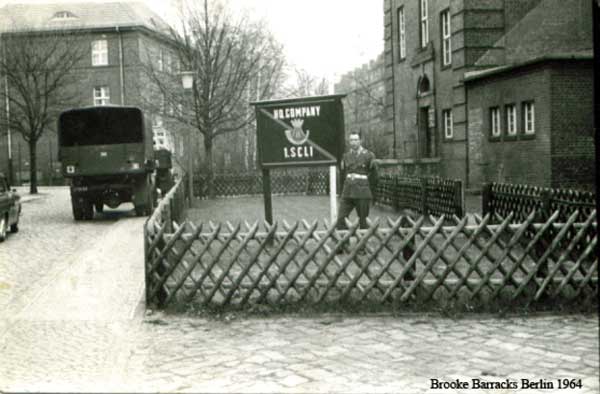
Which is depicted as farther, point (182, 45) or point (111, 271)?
point (182, 45)

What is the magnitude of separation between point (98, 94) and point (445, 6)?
106 ft

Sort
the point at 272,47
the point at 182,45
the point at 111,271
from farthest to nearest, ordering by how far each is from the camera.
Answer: the point at 272,47, the point at 182,45, the point at 111,271

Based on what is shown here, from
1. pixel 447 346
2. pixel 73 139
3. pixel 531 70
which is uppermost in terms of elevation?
pixel 531 70

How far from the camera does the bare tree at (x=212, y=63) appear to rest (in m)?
32.0

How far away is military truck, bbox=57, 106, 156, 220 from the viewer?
20328 millimetres

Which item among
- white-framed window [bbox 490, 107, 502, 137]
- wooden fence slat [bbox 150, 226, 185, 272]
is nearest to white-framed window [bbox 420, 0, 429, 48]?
white-framed window [bbox 490, 107, 502, 137]

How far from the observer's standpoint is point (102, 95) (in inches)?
2084

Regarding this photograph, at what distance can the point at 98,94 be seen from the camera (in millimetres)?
53156

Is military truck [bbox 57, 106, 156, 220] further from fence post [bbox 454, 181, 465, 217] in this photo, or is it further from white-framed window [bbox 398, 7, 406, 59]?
white-framed window [bbox 398, 7, 406, 59]

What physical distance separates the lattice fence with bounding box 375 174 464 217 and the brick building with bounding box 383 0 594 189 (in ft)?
12.7

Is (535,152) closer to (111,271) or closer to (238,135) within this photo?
(111,271)

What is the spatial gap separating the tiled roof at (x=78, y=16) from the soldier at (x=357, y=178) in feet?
→ 80.6

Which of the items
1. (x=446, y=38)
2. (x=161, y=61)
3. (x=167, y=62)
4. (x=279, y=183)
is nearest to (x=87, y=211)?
(x=279, y=183)

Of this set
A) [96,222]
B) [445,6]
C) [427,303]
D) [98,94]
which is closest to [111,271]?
[427,303]
